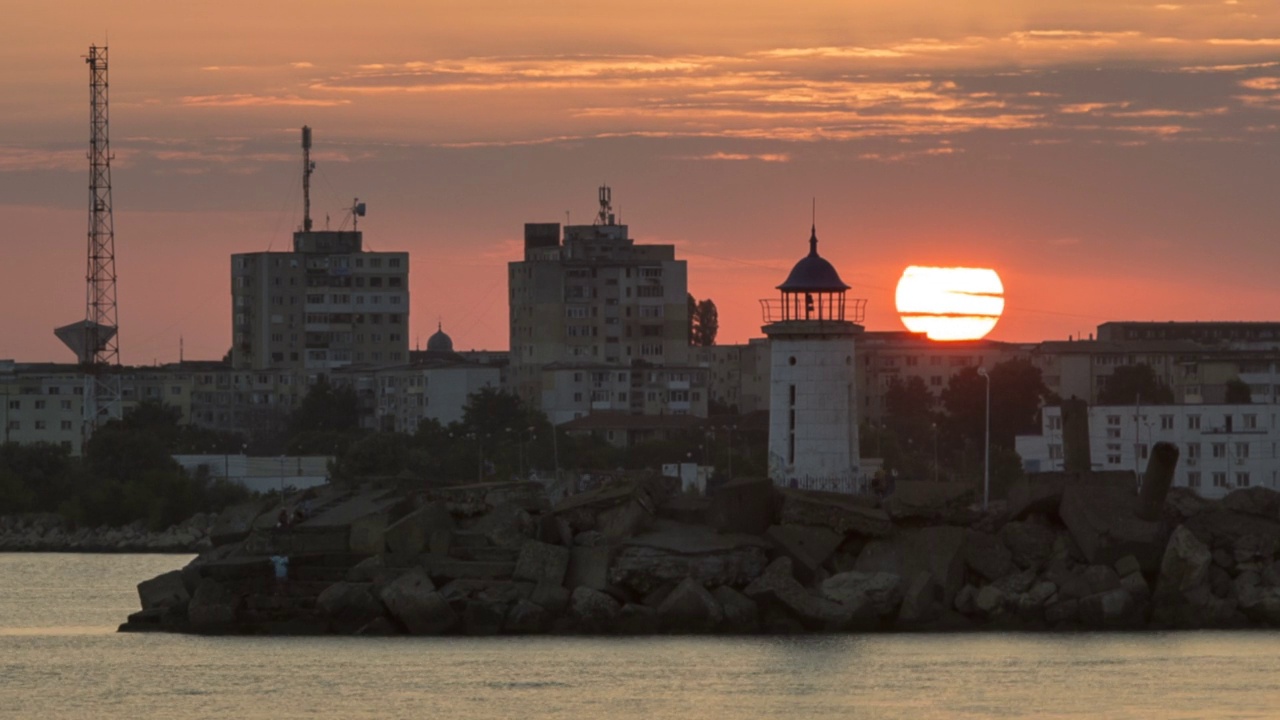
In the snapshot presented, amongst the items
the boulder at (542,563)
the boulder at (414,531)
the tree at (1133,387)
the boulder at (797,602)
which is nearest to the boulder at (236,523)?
the boulder at (414,531)

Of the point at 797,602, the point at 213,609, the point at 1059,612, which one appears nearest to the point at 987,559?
Result: the point at 1059,612

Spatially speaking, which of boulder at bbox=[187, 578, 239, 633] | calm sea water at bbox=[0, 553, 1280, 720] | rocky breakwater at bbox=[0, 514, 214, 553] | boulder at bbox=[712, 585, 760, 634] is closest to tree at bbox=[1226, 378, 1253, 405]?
rocky breakwater at bbox=[0, 514, 214, 553]

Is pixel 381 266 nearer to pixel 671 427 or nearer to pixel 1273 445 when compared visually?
pixel 671 427

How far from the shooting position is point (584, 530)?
5834cm

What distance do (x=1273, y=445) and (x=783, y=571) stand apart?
155ft

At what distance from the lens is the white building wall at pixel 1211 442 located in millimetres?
99062

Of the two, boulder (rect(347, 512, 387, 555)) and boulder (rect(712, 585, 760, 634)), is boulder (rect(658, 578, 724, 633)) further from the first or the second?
boulder (rect(347, 512, 387, 555))

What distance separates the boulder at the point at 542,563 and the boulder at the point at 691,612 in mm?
2211

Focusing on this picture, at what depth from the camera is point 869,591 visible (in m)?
55.1

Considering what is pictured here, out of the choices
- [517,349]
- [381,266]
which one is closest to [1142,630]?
[517,349]

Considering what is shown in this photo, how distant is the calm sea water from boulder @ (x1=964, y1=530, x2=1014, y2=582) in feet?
7.27

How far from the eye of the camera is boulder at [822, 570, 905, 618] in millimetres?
55031

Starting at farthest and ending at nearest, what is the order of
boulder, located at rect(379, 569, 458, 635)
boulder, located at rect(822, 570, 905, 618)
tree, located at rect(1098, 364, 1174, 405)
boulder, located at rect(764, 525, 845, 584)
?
tree, located at rect(1098, 364, 1174, 405)
boulder, located at rect(764, 525, 845, 584)
boulder, located at rect(379, 569, 458, 635)
boulder, located at rect(822, 570, 905, 618)

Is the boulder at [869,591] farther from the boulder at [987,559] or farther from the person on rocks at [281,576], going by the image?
the person on rocks at [281,576]
